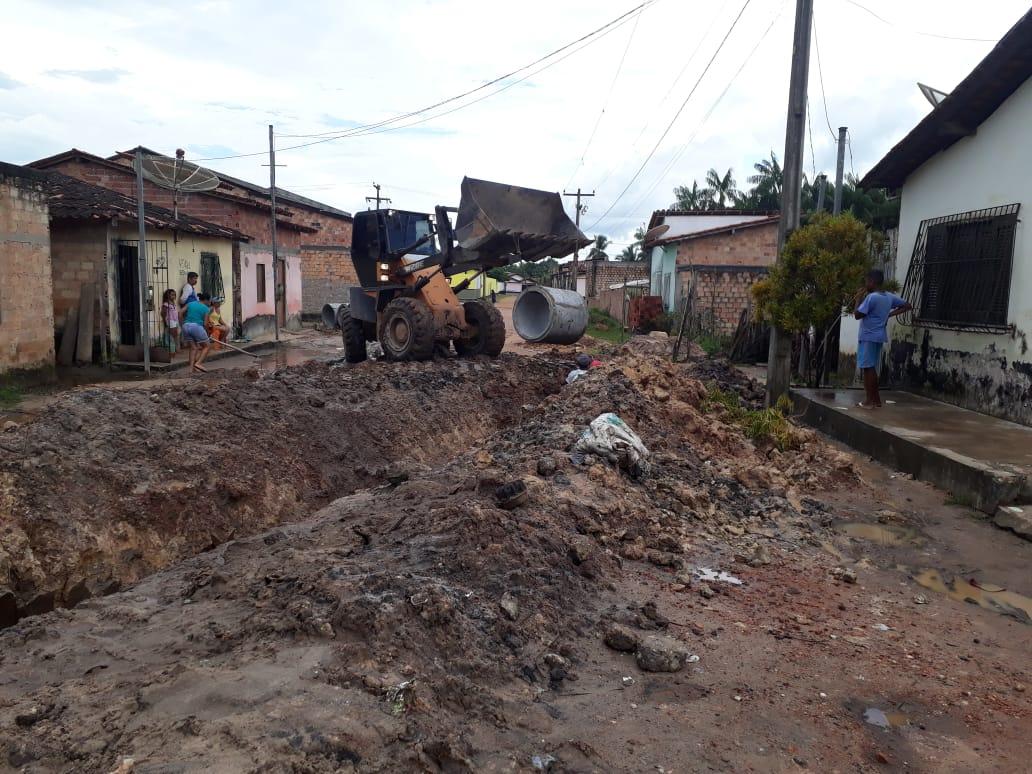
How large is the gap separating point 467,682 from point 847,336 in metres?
12.6

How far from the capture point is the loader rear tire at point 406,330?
12.4 meters

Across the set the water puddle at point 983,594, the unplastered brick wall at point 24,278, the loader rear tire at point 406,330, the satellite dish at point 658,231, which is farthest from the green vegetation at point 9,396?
the satellite dish at point 658,231

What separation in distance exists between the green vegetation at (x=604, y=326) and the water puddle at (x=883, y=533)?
1740 centimetres

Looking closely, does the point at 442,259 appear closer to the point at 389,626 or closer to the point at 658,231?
the point at 389,626

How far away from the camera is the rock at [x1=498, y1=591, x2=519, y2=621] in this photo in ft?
12.9

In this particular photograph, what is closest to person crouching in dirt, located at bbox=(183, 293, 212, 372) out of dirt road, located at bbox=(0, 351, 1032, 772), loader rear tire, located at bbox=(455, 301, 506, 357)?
→ loader rear tire, located at bbox=(455, 301, 506, 357)

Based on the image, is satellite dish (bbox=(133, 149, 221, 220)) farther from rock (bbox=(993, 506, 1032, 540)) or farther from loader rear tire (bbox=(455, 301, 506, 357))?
rock (bbox=(993, 506, 1032, 540))

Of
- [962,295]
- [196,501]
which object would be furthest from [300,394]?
[962,295]

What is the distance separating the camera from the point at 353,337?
47.4ft

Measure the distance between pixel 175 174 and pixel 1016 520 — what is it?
15.5 metres

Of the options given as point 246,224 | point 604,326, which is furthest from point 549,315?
point 604,326

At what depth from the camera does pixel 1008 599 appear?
4.95 metres

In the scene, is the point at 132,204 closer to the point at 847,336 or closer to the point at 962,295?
the point at 847,336

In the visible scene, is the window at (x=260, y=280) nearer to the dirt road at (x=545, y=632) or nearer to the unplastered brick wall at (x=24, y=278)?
the unplastered brick wall at (x=24, y=278)
